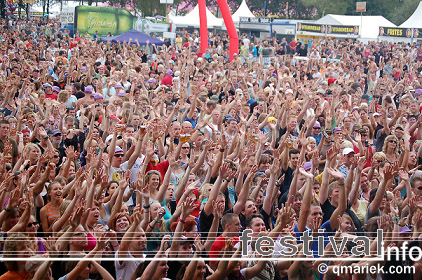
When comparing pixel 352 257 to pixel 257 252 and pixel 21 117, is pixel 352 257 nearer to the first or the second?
pixel 257 252

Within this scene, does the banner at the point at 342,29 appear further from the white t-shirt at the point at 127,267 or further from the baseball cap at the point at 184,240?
the white t-shirt at the point at 127,267

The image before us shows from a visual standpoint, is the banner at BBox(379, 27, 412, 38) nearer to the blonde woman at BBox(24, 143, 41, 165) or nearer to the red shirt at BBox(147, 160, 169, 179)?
the red shirt at BBox(147, 160, 169, 179)

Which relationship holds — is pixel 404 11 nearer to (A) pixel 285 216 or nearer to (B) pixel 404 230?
(B) pixel 404 230

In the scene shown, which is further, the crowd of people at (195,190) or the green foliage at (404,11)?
the green foliage at (404,11)

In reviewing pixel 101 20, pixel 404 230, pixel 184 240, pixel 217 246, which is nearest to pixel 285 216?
pixel 217 246

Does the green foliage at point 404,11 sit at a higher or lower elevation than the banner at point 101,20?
higher

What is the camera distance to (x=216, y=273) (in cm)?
448

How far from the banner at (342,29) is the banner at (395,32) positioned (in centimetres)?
164

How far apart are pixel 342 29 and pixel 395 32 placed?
2.99 metres

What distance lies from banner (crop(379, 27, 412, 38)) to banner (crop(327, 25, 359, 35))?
1.64 metres

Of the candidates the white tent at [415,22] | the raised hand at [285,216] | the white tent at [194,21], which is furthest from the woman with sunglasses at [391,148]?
the white tent at [194,21]

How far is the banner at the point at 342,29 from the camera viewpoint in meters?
33.9

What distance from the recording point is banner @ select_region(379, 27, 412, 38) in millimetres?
31531

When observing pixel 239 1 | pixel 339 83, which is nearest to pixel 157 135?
pixel 339 83
